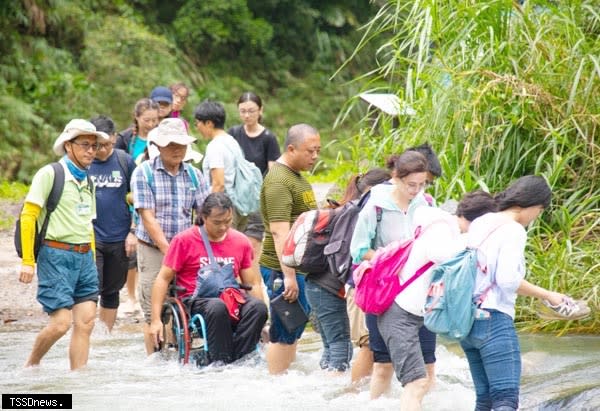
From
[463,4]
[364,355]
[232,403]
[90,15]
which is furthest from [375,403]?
[90,15]

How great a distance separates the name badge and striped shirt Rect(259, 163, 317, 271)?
1189 millimetres

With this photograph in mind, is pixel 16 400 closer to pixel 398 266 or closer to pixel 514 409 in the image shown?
pixel 398 266

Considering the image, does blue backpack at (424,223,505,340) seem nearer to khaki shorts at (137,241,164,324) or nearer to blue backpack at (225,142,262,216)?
khaki shorts at (137,241,164,324)

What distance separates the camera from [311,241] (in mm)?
7309

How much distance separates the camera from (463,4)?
33.8 feet

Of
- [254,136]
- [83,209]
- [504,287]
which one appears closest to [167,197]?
[83,209]

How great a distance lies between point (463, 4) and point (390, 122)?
1.33 metres

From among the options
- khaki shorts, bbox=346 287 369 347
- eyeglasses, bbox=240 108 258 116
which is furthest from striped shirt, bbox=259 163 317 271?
eyeglasses, bbox=240 108 258 116

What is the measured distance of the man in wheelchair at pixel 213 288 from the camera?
823cm

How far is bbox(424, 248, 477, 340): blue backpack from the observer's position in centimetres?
595

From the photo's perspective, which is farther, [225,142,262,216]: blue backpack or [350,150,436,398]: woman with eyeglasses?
[225,142,262,216]: blue backpack

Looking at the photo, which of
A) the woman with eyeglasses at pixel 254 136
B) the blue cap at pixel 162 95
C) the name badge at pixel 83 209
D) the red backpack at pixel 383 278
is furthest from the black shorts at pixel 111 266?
the red backpack at pixel 383 278

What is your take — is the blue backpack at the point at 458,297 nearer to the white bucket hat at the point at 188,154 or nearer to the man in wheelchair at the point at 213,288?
the man in wheelchair at the point at 213,288

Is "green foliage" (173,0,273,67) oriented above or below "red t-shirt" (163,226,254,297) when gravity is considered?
above
